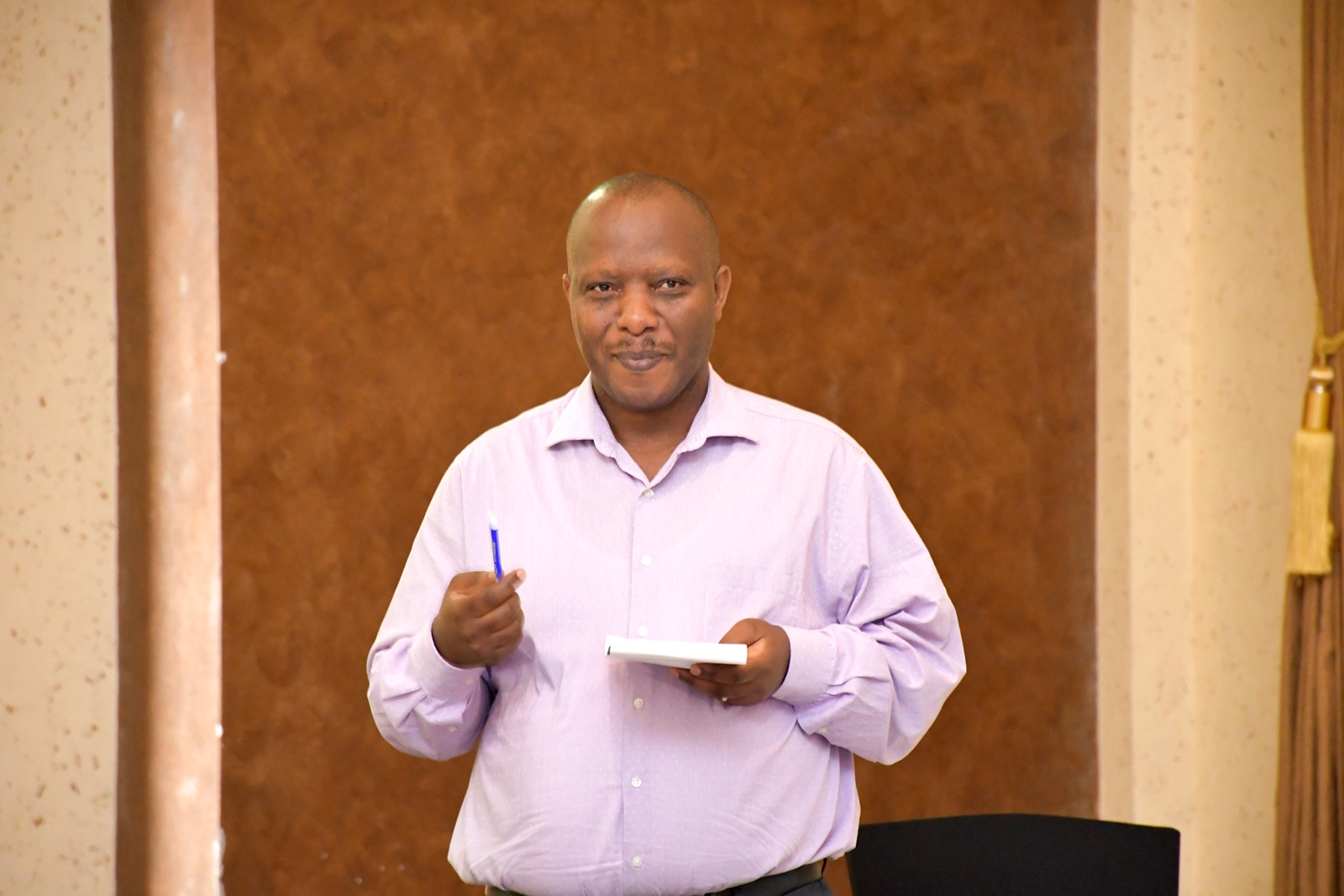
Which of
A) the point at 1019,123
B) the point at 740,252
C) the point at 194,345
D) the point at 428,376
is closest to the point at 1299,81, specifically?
the point at 1019,123

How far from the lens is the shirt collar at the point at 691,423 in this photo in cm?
195

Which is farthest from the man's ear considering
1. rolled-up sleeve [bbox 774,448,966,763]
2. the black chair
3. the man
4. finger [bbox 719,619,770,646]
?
the black chair

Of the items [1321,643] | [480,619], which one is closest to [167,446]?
[480,619]

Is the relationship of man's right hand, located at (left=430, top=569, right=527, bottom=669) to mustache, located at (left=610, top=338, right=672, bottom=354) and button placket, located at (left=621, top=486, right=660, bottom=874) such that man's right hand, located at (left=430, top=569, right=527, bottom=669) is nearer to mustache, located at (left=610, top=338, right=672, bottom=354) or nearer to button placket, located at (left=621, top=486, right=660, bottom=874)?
button placket, located at (left=621, top=486, right=660, bottom=874)

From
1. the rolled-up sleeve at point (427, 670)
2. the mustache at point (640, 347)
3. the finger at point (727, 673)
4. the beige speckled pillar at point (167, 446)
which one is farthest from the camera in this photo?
the beige speckled pillar at point (167, 446)

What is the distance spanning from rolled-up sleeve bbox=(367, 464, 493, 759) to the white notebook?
0.97 ft

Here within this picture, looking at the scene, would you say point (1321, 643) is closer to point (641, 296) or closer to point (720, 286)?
point (720, 286)

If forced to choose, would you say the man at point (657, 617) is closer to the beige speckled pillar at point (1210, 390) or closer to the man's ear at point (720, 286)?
the man's ear at point (720, 286)

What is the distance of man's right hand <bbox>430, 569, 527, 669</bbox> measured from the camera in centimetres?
166

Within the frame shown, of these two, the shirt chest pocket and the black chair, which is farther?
the black chair

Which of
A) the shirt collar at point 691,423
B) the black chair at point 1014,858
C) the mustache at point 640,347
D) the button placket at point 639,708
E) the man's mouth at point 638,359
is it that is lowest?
the black chair at point 1014,858

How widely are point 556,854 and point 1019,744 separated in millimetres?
1946

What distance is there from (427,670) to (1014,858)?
1.01 meters

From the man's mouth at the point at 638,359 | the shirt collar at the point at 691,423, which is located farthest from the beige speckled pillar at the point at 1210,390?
the man's mouth at the point at 638,359
